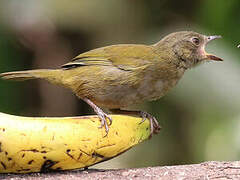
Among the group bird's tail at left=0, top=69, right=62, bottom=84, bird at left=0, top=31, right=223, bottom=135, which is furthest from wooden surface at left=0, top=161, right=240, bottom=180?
bird's tail at left=0, top=69, right=62, bottom=84

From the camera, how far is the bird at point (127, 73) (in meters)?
4.55

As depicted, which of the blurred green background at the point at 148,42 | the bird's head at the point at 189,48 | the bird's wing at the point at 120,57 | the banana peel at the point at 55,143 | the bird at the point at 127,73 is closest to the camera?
the banana peel at the point at 55,143

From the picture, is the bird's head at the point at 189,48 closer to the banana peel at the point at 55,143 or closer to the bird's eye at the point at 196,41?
the bird's eye at the point at 196,41

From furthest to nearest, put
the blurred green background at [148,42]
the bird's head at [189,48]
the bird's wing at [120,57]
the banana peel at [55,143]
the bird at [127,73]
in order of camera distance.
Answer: the blurred green background at [148,42] < the bird's head at [189,48] < the bird's wing at [120,57] < the bird at [127,73] < the banana peel at [55,143]

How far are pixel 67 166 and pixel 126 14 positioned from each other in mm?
3223

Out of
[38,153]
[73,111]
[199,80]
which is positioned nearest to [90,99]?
[38,153]

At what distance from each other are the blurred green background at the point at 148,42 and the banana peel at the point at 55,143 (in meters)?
1.91

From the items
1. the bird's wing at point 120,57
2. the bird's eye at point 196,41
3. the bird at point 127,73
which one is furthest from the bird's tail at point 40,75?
the bird's eye at point 196,41

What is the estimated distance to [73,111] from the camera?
740 centimetres

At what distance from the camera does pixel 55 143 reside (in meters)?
3.68

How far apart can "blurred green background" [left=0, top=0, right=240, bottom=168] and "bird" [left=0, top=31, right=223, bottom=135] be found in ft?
2.92

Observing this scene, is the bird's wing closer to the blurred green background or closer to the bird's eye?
the bird's eye

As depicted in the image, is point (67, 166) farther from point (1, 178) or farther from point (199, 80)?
point (199, 80)

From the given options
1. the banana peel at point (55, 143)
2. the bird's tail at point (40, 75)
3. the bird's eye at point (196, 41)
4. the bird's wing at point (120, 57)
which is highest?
the bird's eye at point (196, 41)
